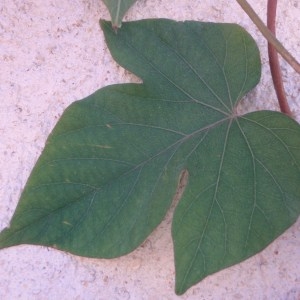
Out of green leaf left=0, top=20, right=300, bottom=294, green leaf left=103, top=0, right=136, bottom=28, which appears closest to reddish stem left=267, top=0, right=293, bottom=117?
green leaf left=0, top=20, right=300, bottom=294

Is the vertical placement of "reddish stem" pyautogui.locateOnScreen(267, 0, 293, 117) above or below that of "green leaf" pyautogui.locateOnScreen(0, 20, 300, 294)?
above

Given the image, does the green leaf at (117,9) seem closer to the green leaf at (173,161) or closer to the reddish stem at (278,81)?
the green leaf at (173,161)

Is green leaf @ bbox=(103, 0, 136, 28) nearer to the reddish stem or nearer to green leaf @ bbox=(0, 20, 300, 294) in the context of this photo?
green leaf @ bbox=(0, 20, 300, 294)

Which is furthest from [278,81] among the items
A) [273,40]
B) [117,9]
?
[117,9]

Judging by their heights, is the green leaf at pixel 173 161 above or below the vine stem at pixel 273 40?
below

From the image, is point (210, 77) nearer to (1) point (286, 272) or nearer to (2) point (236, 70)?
(2) point (236, 70)

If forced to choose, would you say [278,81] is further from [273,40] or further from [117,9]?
[117,9]

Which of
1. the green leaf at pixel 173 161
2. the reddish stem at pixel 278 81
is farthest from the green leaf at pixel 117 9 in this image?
the reddish stem at pixel 278 81

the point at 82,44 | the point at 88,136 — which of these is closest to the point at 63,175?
the point at 88,136
